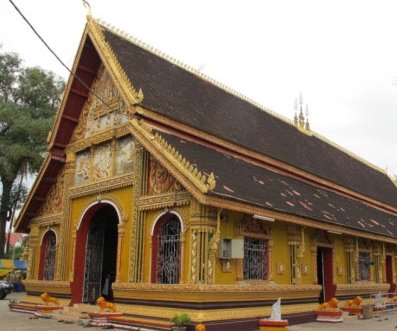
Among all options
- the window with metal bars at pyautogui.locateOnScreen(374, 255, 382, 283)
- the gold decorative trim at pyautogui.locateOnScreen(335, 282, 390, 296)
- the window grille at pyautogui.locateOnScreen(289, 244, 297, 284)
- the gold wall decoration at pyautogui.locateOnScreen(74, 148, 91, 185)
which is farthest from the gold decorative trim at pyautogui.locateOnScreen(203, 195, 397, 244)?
the gold wall decoration at pyautogui.locateOnScreen(74, 148, 91, 185)

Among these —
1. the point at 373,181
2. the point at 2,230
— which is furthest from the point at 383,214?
the point at 2,230

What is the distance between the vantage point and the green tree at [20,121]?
32312mm

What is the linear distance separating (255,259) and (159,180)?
3364 millimetres

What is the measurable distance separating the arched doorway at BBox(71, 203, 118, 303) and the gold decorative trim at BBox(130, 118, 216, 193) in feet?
11.4

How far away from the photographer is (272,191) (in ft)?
47.8

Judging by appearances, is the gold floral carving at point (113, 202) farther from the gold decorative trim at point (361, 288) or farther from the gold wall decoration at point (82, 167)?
the gold decorative trim at point (361, 288)

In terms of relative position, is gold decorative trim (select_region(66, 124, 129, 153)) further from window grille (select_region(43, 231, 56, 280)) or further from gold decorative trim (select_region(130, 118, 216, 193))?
window grille (select_region(43, 231, 56, 280))

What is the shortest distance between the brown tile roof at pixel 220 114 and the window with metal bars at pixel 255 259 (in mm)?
1513

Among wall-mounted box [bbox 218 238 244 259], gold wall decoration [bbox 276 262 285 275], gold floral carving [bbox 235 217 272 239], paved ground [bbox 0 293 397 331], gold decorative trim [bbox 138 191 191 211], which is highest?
gold decorative trim [bbox 138 191 191 211]

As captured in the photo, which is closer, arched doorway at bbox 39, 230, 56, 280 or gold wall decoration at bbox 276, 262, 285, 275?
gold wall decoration at bbox 276, 262, 285, 275

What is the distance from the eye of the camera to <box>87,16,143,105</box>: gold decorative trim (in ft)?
43.9

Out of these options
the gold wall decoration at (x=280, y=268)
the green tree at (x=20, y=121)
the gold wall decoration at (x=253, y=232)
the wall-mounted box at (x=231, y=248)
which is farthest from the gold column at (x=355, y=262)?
the green tree at (x=20, y=121)

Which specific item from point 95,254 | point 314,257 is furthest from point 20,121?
point 314,257

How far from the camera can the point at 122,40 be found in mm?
16594
